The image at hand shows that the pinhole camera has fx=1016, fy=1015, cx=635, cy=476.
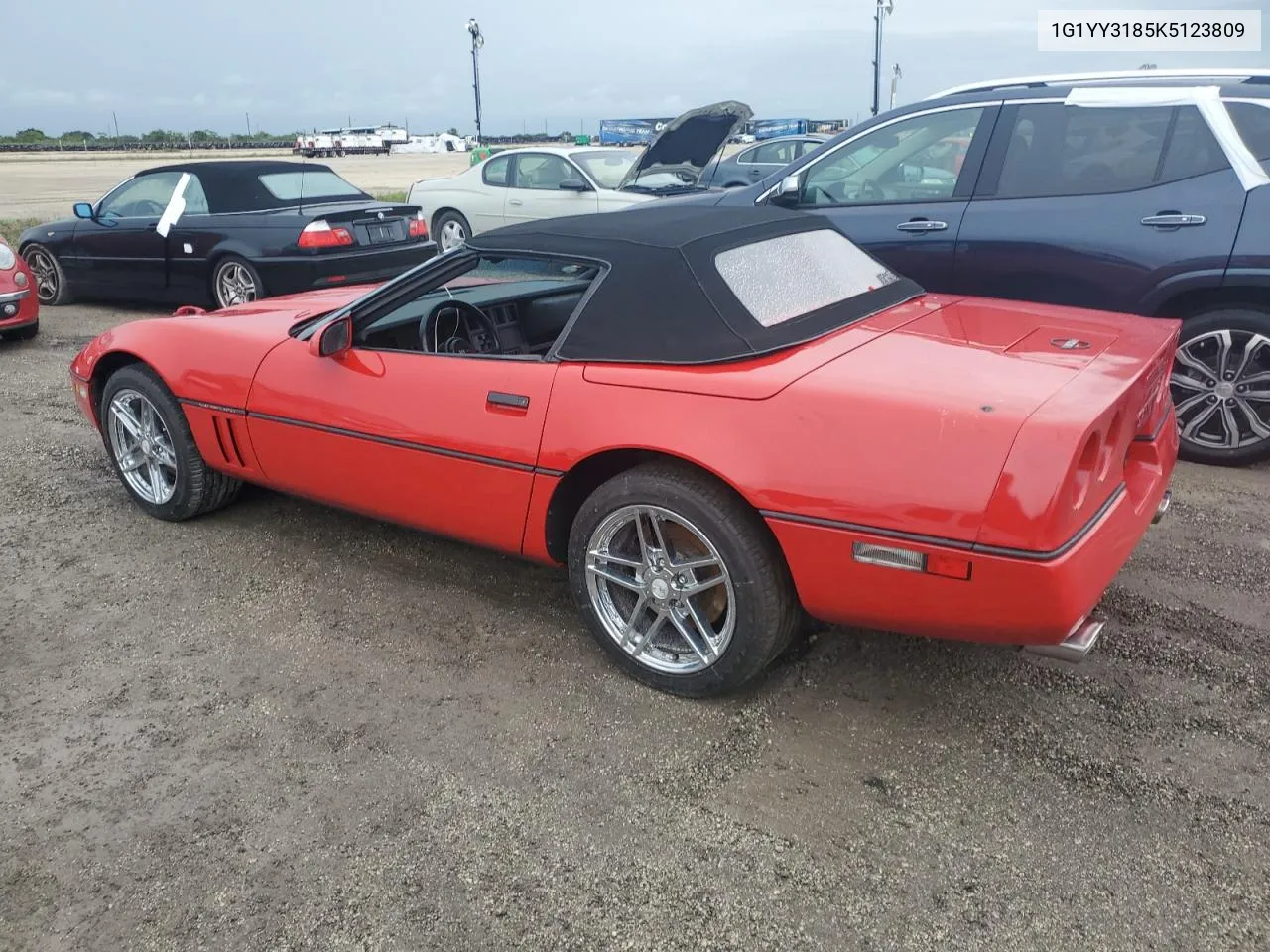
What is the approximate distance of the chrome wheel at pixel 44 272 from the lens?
32.3 ft

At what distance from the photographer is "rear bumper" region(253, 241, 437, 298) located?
820cm

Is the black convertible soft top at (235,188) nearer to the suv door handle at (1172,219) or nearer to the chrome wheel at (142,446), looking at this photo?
the chrome wheel at (142,446)

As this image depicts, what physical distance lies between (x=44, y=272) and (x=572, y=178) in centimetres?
535

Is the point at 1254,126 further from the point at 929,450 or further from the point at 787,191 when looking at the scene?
the point at 929,450

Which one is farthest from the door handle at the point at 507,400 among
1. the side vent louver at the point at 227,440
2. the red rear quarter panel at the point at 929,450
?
the side vent louver at the point at 227,440

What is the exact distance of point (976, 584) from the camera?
8.02 ft

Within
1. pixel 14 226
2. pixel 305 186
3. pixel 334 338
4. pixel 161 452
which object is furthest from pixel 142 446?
pixel 14 226

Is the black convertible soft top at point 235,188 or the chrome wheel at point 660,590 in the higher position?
the black convertible soft top at point 235,188

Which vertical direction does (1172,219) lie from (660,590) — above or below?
above

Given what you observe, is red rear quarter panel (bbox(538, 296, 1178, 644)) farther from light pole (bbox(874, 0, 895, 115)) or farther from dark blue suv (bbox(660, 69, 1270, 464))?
light pole (bbox(874, 0, 895, 115))

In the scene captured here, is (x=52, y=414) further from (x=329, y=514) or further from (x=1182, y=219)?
(x=1182, y=219)

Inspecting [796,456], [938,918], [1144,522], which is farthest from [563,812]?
[1144,522]

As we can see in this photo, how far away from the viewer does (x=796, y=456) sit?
8.68 ft

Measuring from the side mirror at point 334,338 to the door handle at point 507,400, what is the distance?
0.70m
